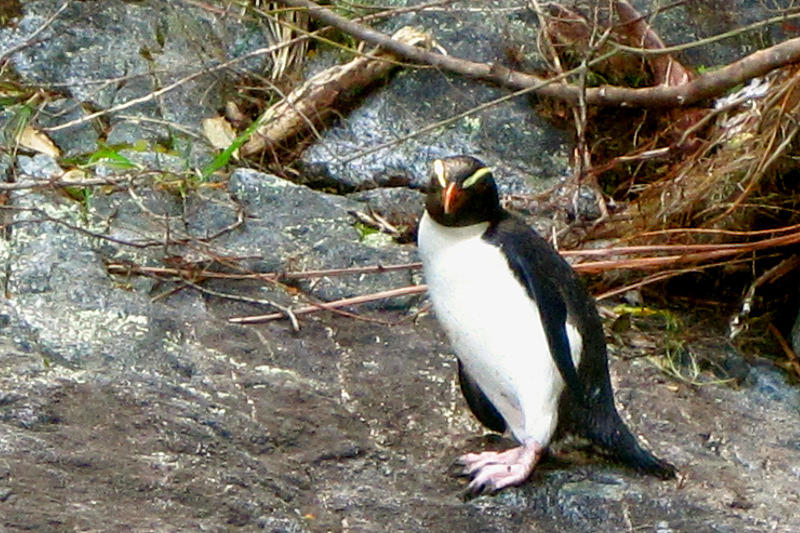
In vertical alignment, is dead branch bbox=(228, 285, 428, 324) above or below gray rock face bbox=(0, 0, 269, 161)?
below

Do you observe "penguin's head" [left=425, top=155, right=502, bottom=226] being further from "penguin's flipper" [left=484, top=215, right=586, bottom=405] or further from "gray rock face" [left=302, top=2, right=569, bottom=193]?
"gray rock face" [left=302, top=2, right=569, bottom=193]

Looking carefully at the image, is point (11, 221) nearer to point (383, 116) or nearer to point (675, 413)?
point (383, 116)

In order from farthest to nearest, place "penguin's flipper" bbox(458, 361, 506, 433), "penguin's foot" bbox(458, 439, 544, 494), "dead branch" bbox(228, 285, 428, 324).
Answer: "dead branch" bbox(228, 285, 428, 324) → "penguin's flipper" bbox(458, 361, 506, 433) → "penguin's foot" bbox(458, 439, 544, 494)

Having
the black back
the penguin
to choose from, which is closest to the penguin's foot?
the penguin

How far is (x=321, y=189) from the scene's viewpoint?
424cm

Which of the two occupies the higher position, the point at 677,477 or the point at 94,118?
the point at 94,118

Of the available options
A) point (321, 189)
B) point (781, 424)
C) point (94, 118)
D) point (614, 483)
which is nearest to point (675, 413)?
point (781, 424)

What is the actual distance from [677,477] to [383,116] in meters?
2.02

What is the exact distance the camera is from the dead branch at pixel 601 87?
3701 millimetres

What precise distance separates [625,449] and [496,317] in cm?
38

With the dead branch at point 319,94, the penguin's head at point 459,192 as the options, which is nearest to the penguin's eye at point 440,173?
the penguin's head at point 459,192

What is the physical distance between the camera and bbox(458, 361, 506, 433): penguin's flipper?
2.81 m

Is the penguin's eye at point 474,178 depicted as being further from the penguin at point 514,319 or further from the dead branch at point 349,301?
the dead branch at point 349,301

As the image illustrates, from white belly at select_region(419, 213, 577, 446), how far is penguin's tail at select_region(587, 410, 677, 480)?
0.33 ft
